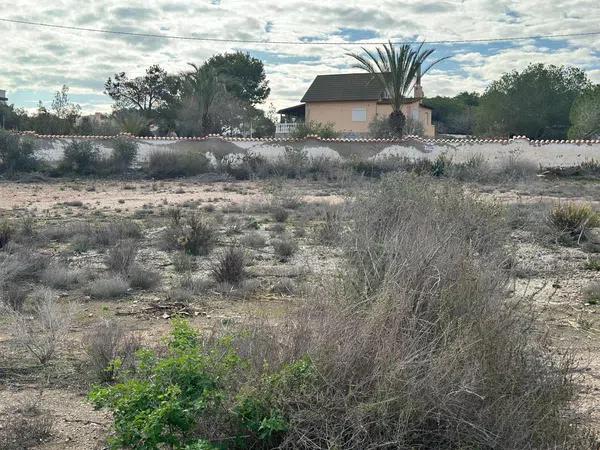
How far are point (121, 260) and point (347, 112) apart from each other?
48.3 metres

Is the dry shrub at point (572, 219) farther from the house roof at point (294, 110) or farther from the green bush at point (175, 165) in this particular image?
the house roof at point (294, 110)

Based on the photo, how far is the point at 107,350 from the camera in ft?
17.8

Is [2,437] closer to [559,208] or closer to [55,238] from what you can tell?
[55,238]

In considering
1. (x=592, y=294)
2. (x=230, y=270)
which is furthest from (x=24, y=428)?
(x=592, y=294)

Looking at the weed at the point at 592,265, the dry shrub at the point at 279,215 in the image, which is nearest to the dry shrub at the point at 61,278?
the dry shrub at the point at 279,215

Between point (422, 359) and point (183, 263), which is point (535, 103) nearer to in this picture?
point (183, 263)

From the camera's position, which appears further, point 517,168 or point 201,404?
point 517,168

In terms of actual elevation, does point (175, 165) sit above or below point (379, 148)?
below

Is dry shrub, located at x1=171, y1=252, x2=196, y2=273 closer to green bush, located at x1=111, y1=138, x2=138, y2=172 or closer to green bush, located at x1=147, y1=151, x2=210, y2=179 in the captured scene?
green bush, located at x1=147, y1=151, x2=210, y2=179

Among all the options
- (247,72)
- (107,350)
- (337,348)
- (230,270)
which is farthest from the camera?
(247,72)

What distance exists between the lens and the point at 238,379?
369 centimetres

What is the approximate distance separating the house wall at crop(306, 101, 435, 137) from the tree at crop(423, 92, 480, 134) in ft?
33.4

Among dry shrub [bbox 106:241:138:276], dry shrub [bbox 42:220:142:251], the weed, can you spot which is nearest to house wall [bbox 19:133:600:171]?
dry shrub [bbox 42:220:142:251]

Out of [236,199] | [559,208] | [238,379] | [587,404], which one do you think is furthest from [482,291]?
[236,199]
